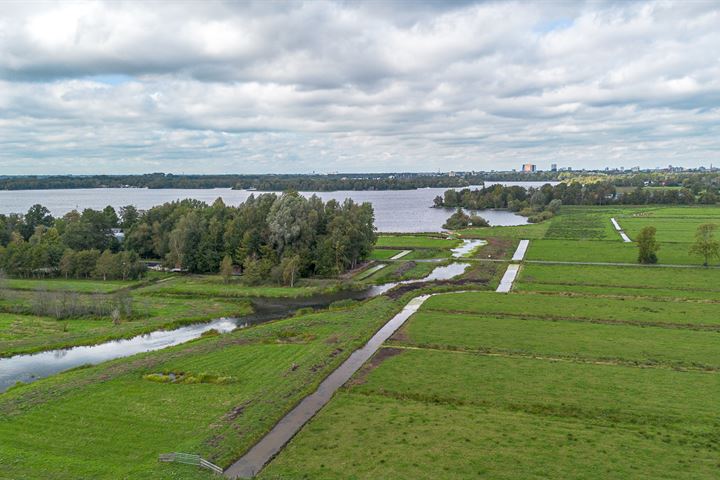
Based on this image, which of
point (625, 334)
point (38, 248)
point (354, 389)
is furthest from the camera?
point (38, 248)

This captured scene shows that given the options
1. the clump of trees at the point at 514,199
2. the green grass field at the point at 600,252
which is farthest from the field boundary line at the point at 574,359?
the clump of trees at the point at 514,199

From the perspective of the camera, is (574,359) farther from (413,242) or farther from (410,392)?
(413,242)

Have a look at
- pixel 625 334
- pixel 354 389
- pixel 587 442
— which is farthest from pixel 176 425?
pixel 625 334

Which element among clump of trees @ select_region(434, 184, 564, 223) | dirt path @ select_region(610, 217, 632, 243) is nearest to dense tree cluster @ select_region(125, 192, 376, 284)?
dirt path @ select_region(610, 217, 632, 243)

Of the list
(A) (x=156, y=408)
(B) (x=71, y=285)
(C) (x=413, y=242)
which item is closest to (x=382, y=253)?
(C) (x=413, y=242)

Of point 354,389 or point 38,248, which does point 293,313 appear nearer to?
point 354,389

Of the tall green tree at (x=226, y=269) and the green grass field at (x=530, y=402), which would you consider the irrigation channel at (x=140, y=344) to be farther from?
the green grass field at (x=530, y=402)
